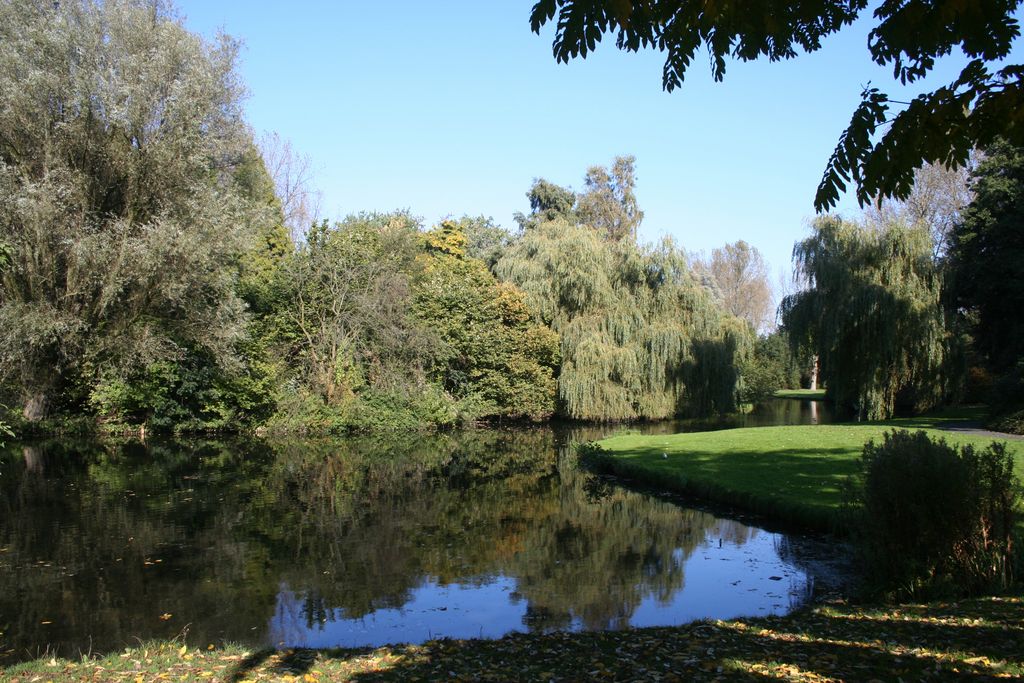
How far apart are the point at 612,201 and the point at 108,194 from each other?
3511cm

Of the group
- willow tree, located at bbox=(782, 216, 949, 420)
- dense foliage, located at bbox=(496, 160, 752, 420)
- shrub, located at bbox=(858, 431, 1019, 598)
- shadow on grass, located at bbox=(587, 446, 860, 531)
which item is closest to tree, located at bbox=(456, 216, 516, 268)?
dense foliage, located at bbox=(496, 160, 752, 420)

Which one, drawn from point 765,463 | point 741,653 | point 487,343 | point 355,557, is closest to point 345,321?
point 487,343

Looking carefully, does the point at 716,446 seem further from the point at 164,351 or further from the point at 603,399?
the point at 164,351

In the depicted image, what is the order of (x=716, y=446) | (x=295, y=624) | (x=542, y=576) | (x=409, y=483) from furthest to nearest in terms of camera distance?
1. (x=716, y=446)
2. (x=409, y=483)
3. (x=542, y=576)
4. (x=295, y=624)

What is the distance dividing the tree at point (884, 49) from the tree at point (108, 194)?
18440mm

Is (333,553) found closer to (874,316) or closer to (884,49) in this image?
(884,49)

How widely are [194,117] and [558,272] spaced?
588 inches

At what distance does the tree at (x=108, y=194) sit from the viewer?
726 inches

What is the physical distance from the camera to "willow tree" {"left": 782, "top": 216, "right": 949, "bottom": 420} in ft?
82.2

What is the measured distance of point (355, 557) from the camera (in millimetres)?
10750

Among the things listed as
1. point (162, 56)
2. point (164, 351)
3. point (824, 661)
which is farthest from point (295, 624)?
point (162, 56)

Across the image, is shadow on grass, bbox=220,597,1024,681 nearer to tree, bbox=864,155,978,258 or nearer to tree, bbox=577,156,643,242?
tree, bbox=864,155,978,258

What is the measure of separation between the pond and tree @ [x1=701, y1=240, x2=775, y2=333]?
185ft

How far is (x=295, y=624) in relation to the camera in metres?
7.96
